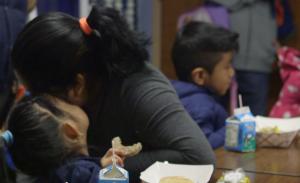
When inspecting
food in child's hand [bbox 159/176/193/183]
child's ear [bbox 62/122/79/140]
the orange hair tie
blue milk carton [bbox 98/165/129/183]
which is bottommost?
food in child's hand [bbox 159/176/193/183]

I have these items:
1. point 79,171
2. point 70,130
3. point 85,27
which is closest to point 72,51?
point 85,27

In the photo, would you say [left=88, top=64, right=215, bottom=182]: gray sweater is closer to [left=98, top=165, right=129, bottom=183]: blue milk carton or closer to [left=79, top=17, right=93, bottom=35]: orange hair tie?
[left=79, top=17, right=93, bottom=35]: orange hair tie

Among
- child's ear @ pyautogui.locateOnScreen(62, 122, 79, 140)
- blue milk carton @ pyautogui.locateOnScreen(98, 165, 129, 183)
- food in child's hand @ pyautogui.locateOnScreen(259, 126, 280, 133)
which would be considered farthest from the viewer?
food in child's hand @ pyautogui.locateOnScreen(259, 126, 280, 133)

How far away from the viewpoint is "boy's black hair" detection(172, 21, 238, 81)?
7.34 ft

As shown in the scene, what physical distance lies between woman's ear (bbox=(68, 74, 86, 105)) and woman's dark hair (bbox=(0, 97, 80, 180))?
0.13 m

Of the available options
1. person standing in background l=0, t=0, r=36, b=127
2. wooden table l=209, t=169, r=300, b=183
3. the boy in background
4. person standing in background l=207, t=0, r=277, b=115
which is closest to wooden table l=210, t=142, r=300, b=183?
→ wooden table l=209, t=169, r=300, b=183

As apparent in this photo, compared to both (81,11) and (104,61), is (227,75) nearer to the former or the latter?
(104,61)

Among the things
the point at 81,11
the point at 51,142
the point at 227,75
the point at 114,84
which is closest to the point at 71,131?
the point at 51,142

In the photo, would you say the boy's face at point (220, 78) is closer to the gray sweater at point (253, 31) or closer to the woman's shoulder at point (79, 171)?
the gray sweater at point (253, 31)

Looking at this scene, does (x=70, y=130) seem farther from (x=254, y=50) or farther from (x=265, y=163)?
(x=254, y=50)

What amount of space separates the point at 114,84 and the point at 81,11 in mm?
1915

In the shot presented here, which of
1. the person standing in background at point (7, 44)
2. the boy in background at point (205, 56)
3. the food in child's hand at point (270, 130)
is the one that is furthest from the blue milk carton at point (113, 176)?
the person standing in background at point (7, 44)

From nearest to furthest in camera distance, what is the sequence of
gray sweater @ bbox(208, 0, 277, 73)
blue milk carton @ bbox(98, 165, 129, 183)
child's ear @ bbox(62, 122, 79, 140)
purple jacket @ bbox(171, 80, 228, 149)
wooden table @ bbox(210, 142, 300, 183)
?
blue milk carton @ bbox(98, 165, 129, 183) < child's ear @ bbox(62, 122, 79, 140) < wooden table @ bbox(210, 142, 300, 183) < purple jacket @ bbox(171, 80, 228, 149) < gray sweater @ bbox(208, 0, 277, 73)

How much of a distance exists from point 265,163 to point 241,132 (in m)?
0.15
